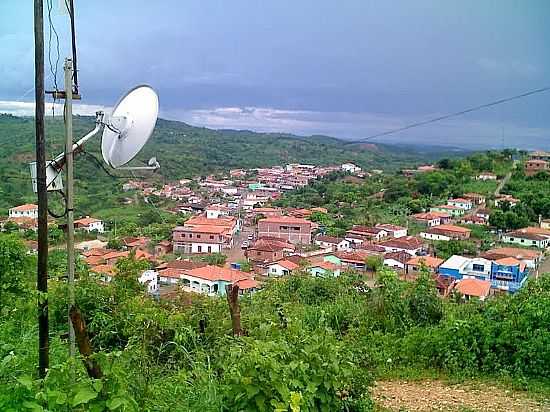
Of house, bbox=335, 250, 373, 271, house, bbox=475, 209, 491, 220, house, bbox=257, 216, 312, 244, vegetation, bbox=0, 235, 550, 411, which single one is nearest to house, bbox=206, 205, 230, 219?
house, bbox=257, 216, 312, 244

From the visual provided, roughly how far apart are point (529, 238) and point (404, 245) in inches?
151

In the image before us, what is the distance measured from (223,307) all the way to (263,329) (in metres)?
2.20

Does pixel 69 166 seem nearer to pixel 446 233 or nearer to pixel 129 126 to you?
pixel 129 126

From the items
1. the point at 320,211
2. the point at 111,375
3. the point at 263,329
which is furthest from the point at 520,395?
the point at 320,211

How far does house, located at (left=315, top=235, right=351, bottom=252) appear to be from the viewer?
16.3m

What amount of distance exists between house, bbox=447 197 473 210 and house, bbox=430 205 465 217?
0.59 feet

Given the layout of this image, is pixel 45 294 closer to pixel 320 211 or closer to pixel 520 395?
pixel 520 395

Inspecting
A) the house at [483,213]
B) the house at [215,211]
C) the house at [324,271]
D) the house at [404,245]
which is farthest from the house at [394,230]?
the house at [215,211]

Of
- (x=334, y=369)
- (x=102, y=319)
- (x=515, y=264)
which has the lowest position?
(x=515, y=264)

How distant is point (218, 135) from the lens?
2188cm

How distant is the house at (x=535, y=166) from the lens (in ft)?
74.9

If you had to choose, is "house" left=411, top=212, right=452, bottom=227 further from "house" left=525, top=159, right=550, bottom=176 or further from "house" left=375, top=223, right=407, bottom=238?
"house" left=525, top=159, right=550, bottom=176

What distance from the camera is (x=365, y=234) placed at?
58.5 feet

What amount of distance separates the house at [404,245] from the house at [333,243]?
113 centimetres
